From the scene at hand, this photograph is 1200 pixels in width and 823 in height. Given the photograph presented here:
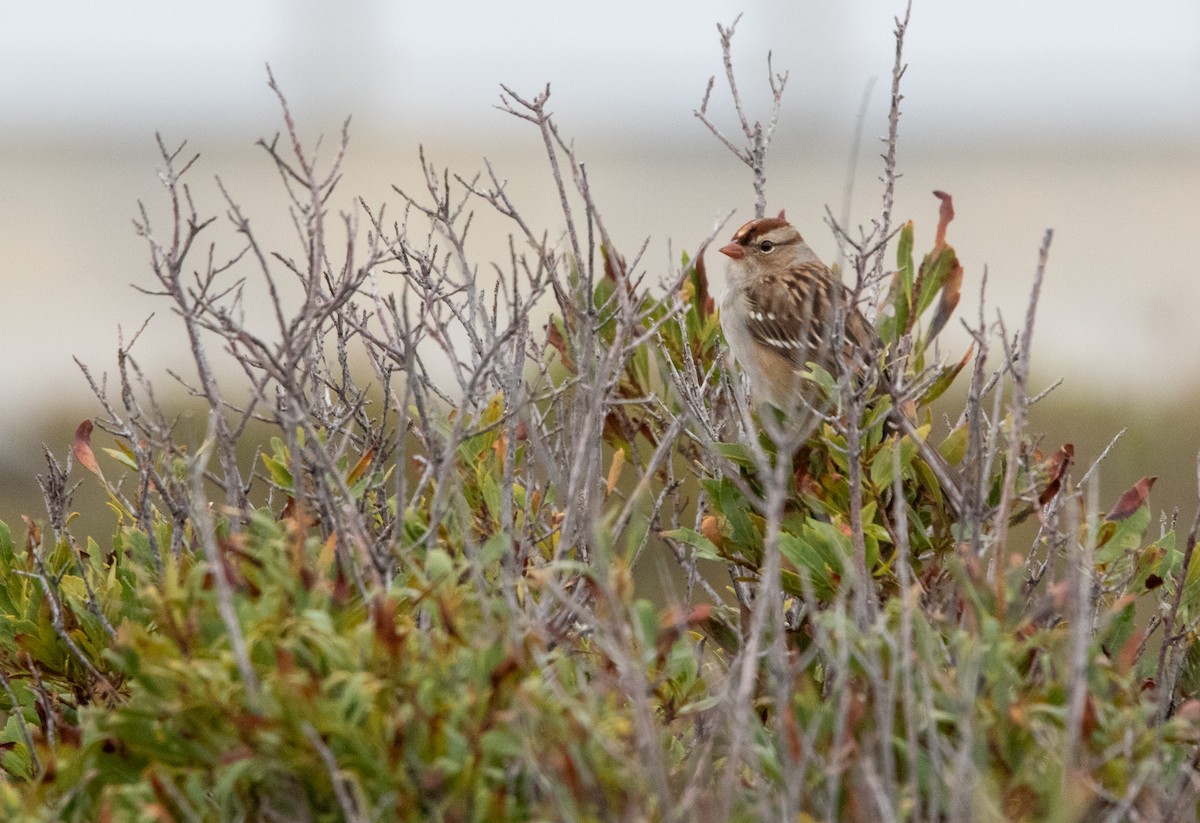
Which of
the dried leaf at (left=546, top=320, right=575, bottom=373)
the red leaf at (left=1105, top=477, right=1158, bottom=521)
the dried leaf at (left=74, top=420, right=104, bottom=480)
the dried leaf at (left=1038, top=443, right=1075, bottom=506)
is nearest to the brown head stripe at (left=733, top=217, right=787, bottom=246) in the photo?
the dried leaf at (left=546, top=320, right=575, bottom=373)

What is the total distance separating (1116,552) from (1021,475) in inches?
10.6

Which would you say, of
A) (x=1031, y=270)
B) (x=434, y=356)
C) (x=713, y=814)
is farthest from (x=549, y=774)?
(x=1031, y=270)

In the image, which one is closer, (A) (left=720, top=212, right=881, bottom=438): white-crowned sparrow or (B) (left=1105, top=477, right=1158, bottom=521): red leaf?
(B) (left=1105, top=477, right=1158, bottom=521): red leaf

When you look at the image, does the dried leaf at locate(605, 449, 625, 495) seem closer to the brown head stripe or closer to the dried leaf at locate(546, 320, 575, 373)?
the dried leaf at locate(546, 320, 575, 373)

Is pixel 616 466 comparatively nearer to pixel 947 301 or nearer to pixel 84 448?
pixel 947 301

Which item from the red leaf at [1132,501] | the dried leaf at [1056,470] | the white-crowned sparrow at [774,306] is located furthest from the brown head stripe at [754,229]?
the red leaf at [1132,501]

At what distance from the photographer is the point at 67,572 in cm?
340

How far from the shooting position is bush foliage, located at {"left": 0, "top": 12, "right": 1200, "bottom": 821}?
7.20ft

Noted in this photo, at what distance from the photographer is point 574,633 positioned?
3006 mm

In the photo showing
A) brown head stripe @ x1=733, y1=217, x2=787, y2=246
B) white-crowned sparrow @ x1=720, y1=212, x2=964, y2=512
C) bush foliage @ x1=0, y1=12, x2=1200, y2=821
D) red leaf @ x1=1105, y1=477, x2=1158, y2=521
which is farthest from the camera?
brown head stripe @ x1=733, y1=217, x2=787, y2=246

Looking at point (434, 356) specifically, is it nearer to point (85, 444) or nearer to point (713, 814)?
point (85, 444)

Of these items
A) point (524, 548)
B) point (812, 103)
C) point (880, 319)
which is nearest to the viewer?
point (524, 548)

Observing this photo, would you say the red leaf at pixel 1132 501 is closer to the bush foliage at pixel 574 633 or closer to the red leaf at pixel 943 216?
the bush foliage at pixel 574 633

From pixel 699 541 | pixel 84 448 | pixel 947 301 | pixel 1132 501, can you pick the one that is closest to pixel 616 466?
pixel 699 541
